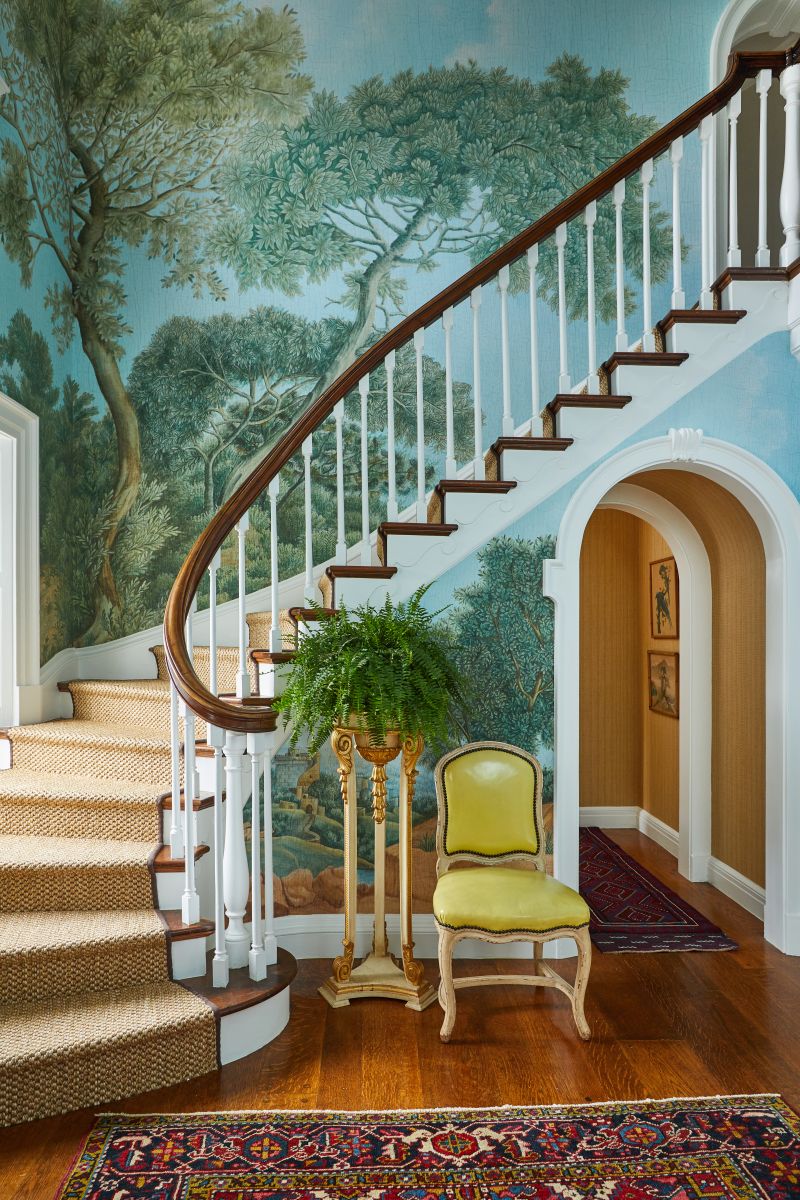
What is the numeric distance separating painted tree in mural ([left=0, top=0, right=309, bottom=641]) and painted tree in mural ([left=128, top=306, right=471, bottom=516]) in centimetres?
19

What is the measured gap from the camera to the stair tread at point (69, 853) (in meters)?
3.25

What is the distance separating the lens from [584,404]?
3.99 metres

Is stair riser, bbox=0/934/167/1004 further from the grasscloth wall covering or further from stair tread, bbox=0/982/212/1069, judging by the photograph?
the grasscloth wall covering

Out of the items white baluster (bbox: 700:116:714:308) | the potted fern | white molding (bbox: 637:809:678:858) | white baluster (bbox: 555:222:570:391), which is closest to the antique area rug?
white molding (bbox: 637:809:678:858)

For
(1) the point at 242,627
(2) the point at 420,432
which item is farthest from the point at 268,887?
(2) the point at 420,432

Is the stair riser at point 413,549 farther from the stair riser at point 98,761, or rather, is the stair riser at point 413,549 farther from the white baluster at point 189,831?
the stair riser at point 98,761

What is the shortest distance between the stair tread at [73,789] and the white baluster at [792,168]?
151 inches

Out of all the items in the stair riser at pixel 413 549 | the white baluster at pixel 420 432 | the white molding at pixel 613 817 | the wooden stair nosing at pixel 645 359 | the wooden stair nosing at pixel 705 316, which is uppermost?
the wooden stair nosing at pixel 705 316

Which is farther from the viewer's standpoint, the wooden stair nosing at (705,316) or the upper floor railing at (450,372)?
the wooden stair nosing at (705,316)

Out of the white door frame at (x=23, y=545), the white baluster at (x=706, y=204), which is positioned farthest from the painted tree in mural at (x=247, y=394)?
the white baluster at (x=706, y=204)

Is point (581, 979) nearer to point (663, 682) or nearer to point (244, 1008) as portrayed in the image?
point (244, 1008)

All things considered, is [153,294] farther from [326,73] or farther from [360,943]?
[360,943]

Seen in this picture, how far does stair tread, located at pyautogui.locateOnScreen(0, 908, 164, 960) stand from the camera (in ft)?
9.60

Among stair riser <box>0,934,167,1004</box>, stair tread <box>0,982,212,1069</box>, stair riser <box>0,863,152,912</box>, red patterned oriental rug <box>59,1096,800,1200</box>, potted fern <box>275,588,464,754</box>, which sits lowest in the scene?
red patterned oriental rug <box>59,1096,800,1200</box>
